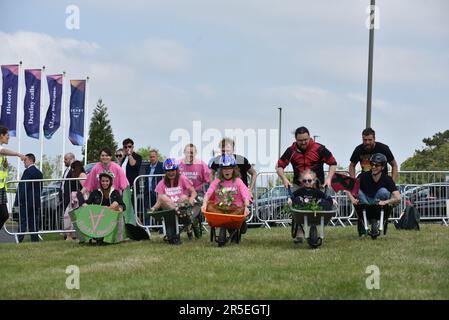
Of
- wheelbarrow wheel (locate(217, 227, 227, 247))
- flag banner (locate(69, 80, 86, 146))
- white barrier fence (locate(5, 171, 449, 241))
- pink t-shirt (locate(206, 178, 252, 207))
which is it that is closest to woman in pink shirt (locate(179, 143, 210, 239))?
white barrier fence (locate(5, 171, 449, 241))

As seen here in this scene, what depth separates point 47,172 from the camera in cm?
5366

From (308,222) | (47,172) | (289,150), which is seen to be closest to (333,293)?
(308,222)

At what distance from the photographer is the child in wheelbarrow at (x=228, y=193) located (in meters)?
10.2

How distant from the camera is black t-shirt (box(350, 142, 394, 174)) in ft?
36.4

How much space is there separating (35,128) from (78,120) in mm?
2570

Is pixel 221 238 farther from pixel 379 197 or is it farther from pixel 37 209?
pixel 37 209

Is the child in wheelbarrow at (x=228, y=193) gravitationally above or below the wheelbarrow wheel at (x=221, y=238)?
above

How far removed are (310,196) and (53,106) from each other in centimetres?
2090

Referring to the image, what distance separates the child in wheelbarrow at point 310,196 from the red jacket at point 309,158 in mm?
224

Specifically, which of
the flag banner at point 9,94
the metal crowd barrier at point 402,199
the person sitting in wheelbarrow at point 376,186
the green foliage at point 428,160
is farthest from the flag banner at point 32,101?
the green foliage at point 428,160

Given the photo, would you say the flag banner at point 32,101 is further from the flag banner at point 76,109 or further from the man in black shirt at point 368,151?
the man in black shirt at point 368,151

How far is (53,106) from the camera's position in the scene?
2867 centimetres
